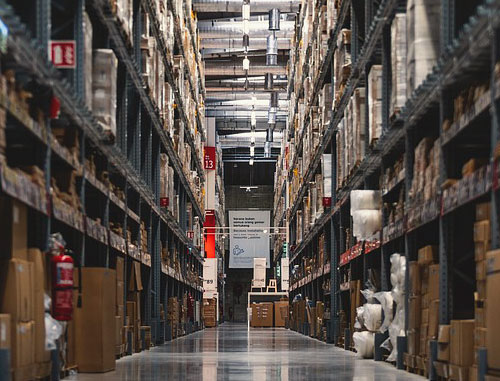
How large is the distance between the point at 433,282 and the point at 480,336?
154 cm

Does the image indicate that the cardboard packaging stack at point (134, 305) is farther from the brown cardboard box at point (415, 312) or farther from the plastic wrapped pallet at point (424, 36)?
the plastic wrapped pallet at point (424, 36)

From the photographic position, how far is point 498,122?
17.1ft

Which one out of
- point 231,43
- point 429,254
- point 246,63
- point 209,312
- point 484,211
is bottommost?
point 209,312

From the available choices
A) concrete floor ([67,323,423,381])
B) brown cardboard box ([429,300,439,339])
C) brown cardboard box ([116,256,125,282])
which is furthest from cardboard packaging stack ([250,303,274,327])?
brown cardboard box ([429,300,439,339])

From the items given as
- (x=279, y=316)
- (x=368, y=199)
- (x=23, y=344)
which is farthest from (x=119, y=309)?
(x=279, y=316)

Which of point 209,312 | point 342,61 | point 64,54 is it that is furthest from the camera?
point 209,312

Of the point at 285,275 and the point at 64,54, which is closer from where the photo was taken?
the point at 64,54

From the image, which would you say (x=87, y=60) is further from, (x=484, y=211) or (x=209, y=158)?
(x=209, y=158)

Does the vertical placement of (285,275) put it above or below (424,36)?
below

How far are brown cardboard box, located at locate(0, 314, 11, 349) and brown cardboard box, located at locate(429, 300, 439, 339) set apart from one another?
11.0 feet

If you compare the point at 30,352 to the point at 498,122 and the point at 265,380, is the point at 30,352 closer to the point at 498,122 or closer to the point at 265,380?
the point at 265,380

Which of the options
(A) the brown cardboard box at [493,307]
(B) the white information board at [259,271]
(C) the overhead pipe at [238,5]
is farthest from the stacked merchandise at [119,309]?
(B) the white information board at [259,271]

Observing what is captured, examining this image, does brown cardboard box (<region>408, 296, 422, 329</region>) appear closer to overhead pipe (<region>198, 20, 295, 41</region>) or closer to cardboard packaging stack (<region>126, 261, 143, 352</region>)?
cardboard packaging stack (<region>126, 261, 143, 352</region>)

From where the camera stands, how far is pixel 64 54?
7.49m
